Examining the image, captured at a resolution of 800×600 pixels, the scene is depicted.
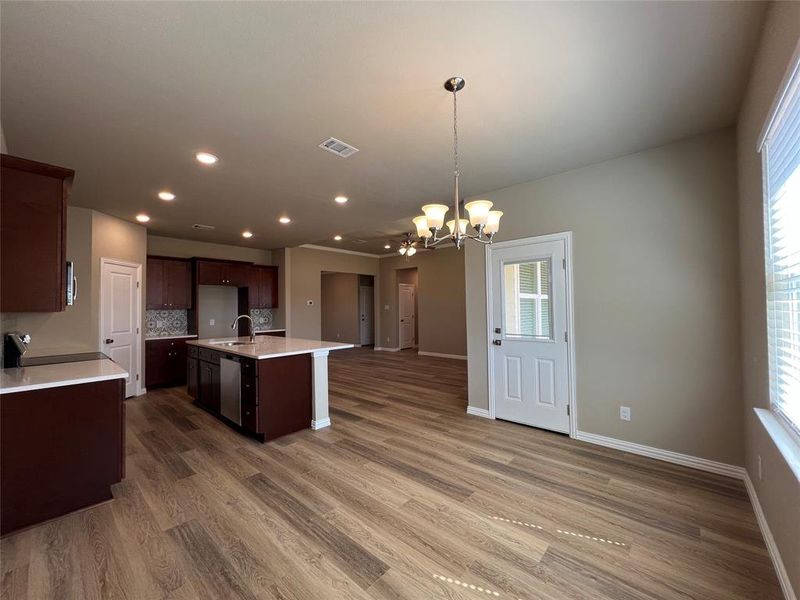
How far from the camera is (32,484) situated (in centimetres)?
205

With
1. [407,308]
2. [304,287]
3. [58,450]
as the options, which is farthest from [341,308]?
[58,450]

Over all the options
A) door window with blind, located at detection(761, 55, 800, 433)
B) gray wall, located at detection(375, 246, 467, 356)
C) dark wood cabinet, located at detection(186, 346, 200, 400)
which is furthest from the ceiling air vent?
gray wall, located at detection(375, 246, 467, 356)

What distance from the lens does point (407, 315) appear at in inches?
402

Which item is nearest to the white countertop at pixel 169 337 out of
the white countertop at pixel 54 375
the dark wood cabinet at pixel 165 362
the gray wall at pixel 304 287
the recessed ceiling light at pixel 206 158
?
the dark wood cabinet at pixel 165 362

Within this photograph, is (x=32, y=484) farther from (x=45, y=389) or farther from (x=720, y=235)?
(x=720, y=235)

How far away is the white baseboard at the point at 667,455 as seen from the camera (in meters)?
2.58

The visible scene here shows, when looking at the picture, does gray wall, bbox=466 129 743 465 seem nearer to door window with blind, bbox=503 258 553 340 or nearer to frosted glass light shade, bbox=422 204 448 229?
door window with blind, bbox=503 258 553 340

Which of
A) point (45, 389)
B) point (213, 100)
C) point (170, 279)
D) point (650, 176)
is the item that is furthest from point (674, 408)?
point (170, 279)

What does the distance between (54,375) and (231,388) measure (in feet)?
5.17

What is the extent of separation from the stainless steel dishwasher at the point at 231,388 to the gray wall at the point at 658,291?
349cm

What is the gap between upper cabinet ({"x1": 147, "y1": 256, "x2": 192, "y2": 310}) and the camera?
5695 mm

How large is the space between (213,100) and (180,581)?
8.93 ft

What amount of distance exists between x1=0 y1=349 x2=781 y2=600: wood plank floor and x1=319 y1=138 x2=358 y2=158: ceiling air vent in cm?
268

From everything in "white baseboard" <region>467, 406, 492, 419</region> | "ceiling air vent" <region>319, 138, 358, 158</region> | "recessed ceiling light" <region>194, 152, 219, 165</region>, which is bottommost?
"white baseboard" <region>467, 406, 492, 419</region>
